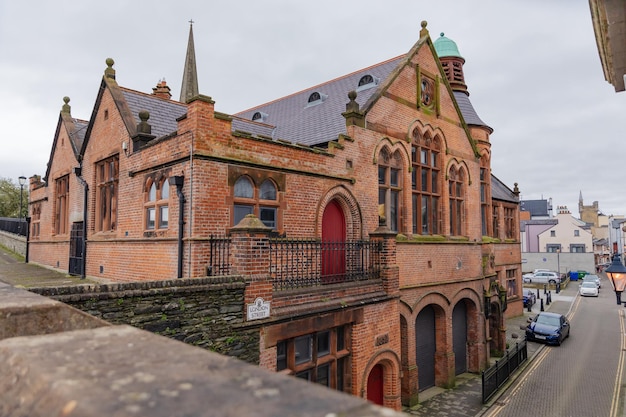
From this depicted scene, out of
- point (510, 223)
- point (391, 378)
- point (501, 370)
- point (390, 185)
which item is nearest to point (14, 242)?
point (390, 185)

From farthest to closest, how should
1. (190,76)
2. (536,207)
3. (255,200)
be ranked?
(536,207), (190,76), (255,200)

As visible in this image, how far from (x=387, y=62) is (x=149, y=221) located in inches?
464

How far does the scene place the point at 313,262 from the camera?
11.5 m

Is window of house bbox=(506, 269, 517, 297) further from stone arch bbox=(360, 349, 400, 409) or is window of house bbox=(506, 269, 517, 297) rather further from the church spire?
the church spire

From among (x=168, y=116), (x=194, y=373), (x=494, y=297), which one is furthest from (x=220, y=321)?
(x=494, y=297)

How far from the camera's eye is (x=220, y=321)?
737 centimetres

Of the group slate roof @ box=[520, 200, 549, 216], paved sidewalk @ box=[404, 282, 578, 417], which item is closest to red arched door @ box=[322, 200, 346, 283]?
paved sidewalk @ box=[404, 282, 578, 417]

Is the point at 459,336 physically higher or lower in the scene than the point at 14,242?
lower

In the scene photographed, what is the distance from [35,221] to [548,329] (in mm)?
29065

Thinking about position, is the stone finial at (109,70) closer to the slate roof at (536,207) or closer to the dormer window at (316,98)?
the dormer window at (316,98)

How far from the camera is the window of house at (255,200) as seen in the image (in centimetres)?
1001

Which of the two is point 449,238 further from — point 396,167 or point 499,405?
point 499,405

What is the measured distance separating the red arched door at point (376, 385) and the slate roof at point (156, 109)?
32.4ft

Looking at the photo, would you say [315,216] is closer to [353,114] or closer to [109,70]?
[353,114]
